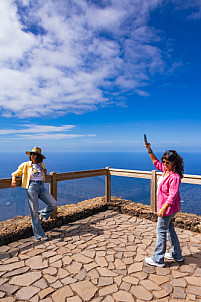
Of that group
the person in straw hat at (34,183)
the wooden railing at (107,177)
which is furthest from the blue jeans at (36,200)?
the wooden railing at (107,177)

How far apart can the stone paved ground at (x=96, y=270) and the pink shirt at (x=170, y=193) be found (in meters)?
0.91

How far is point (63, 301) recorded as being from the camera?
2.27 m

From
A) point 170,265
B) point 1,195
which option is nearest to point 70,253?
point 170,265

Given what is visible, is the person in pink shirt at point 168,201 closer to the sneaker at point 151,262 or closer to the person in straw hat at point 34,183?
the sneaker at point 151,262

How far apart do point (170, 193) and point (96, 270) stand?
1556 millimetres

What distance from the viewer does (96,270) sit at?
2904 mm

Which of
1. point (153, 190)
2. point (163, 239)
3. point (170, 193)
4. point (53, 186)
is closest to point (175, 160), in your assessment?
point (170, 193)

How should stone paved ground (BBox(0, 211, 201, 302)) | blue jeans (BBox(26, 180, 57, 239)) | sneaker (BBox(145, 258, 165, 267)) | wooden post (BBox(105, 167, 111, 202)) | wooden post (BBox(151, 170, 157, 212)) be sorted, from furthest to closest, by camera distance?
1. wooden post (BBox(105, 167, 111, 202))
2. wooden post (BBox(151, 170, 157, 212))
3. blue jeans (BBox(26, 180, 57, 239))
4. sneaker (BBox(145, 258, 165, 267))
5. stone paved ground (BBox(0, 211, 201, 302))

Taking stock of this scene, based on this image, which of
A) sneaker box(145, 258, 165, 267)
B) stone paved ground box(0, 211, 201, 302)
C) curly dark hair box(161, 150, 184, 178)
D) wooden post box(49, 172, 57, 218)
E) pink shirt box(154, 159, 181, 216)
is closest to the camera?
stone paved ground box(0, 211, 201, 302)

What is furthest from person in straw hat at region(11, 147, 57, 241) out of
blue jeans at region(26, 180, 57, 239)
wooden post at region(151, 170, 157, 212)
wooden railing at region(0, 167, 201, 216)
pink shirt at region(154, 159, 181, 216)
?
wooden post at region(151, 170, 157, 212)

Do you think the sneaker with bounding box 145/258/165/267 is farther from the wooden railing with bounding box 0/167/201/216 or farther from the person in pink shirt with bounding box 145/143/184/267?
the wooden railing with bounding box 0/167/201/216

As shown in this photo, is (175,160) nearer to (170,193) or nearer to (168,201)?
(170,193)

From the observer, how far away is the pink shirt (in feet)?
9.01

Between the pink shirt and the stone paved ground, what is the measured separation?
91 cm
